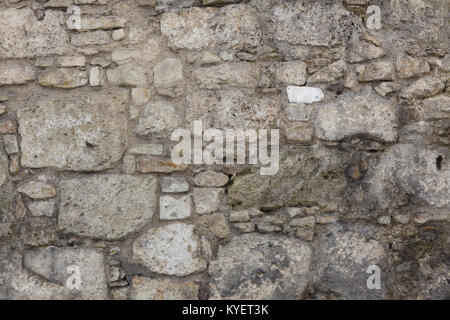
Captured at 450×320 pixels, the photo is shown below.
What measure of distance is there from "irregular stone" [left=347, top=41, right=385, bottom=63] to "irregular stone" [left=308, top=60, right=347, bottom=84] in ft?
0.21

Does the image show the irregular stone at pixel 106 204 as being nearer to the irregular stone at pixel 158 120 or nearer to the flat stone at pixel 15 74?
the irregular stone at pixel 158 120

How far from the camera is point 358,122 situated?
213 centimetres

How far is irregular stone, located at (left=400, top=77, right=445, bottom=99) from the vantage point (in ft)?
7.00

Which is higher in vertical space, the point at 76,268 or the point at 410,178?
the point at 410,178

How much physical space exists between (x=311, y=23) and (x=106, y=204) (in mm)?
1386

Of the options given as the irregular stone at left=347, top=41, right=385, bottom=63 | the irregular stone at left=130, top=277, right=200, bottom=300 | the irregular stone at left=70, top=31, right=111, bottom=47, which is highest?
the irregular stone at left=70, top=31, right=111, bottom=47

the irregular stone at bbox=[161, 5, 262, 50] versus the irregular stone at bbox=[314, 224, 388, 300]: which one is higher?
the irregular stone at bbox=[161, 5, 262, 50]

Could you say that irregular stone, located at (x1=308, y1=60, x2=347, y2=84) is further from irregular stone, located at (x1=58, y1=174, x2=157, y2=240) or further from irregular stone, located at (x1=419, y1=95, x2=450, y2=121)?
irregular stone, located at (x1=58, y1=174, x2=157, y2=240)

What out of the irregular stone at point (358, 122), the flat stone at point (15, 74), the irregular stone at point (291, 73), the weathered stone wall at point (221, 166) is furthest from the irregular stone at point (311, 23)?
the flat stone at point (15, 74)

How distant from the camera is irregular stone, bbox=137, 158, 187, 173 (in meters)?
2.08

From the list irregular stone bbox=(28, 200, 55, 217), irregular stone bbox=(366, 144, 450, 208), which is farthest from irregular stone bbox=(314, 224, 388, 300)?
irregular stone bbox=(28, 200, 55, 217)

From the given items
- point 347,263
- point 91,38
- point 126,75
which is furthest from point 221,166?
point 91,38

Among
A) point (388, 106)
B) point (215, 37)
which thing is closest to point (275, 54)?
point (215, 37)

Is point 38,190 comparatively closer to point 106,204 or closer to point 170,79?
point 106,204
